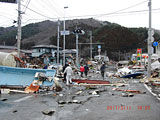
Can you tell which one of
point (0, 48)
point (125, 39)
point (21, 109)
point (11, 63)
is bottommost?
point (21, 109)

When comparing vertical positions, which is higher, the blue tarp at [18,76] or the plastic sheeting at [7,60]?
the plastic sheeting at [7,60]

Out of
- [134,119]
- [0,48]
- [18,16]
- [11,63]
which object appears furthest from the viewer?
[0,48]

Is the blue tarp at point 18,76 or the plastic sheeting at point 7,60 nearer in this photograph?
the blue tarp at point 18,76

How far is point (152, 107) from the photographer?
7.12 m

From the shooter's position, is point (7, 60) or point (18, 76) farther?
point (7, 60)

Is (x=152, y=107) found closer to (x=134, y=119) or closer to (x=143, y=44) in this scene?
(x=134, y=119)

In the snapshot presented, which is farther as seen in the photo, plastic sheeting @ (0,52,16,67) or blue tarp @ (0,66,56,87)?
plastic sheeting @ (0,52,16,67)

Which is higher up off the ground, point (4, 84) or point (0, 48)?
point (0, 48)

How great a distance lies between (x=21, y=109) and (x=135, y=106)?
4410 millimetres

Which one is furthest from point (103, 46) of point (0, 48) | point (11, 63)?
point (11, 63)

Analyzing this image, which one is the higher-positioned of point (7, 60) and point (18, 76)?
point (7, 60)

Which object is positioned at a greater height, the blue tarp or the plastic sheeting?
the plastic sheeting

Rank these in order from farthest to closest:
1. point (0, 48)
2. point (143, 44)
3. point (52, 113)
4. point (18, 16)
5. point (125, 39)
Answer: point (143, 44)
point (125, 39)
point (0, 48)
point (18, 16)
point (52, 113)

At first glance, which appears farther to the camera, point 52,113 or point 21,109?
point 21,109
